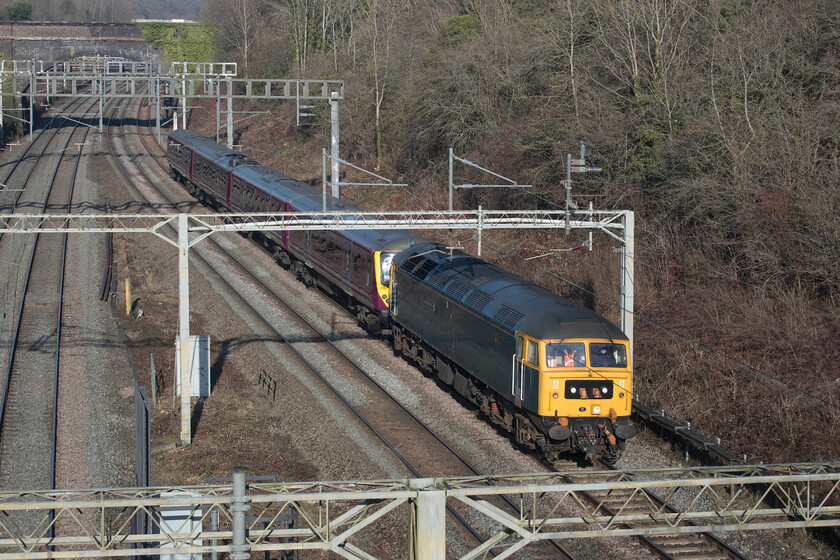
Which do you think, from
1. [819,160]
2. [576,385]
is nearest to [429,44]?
[819,160]

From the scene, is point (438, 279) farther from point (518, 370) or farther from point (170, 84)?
point (170, 84)

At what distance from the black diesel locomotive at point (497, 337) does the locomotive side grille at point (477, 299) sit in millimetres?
27

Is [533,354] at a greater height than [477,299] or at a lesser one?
lesser

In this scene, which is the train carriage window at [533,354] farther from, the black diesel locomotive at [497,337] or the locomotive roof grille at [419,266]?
the locomotive roof grille at [419,266]

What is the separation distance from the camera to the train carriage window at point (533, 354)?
1521 centimetres

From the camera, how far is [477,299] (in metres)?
17.5

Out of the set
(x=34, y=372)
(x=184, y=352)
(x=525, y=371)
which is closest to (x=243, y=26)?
(x=34, y=372)

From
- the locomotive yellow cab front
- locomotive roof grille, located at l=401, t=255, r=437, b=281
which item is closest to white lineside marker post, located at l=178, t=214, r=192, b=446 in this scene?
locomotive roof grille, located at l=401, t=255, r=437, b=281

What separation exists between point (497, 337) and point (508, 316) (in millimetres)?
A: 466

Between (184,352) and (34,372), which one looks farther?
(34,372)

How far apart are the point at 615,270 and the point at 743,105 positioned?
17.8 feet

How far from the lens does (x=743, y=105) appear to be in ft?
76.5

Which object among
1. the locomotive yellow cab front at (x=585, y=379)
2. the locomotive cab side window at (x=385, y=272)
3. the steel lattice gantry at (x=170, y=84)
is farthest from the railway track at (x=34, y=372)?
the locomotive yellow cab front at (x=585, y=379)

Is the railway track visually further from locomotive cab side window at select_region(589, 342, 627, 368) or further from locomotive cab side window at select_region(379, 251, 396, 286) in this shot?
locomotive cab side window at select_region(589, 342, 627, 368)
